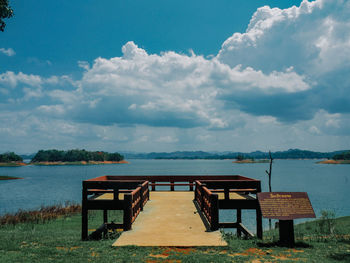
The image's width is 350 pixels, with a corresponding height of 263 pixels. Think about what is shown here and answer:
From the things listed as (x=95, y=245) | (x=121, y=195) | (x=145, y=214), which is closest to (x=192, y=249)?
(x=95, y=245)

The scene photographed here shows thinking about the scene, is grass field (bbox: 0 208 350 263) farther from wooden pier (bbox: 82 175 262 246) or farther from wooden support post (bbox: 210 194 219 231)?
wooden support post (bbox: 210 194 219 231)

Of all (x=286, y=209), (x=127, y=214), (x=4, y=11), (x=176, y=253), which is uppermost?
(x=4, y=11)

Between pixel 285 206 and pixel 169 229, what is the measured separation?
4421mm

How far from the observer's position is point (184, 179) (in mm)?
21406

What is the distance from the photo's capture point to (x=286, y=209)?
34.5 feet

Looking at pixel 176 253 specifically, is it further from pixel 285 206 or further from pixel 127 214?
pixel 285 206

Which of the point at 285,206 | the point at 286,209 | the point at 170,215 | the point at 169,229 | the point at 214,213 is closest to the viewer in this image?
the point at 286,209

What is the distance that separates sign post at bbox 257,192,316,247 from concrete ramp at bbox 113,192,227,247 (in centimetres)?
206

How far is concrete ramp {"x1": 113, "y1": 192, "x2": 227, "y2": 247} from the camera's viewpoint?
9.69m

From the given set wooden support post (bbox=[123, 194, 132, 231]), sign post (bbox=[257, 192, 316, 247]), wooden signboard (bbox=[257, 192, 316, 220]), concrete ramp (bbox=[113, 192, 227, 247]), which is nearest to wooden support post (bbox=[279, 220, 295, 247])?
sign post (bbox=[257, 192, 316, 247])

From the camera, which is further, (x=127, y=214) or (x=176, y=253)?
(x=127, y=214)

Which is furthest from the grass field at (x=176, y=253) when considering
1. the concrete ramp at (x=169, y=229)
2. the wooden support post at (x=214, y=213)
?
the wooden support post at (x=214, y=213)

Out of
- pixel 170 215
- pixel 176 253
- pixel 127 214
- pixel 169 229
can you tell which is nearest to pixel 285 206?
pixel 169 229

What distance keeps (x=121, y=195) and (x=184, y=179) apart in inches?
208
